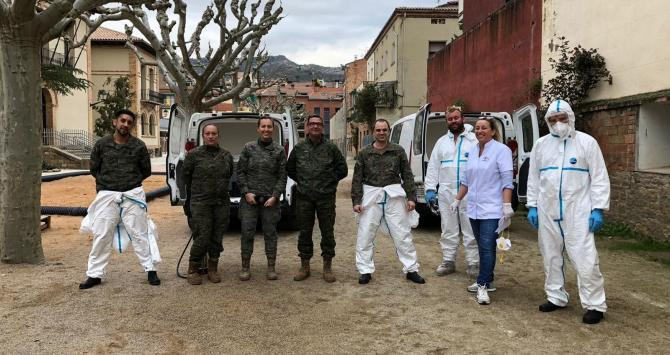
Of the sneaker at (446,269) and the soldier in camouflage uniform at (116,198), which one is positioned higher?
the soldier in camouflage uniform at (116,198)

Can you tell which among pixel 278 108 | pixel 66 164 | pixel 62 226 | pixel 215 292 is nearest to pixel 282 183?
pixel 215 292

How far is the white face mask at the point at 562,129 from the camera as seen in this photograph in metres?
4.48

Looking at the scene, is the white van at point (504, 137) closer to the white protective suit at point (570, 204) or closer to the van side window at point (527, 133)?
the van side window at point (527, 133)

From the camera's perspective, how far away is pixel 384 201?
5.62 m

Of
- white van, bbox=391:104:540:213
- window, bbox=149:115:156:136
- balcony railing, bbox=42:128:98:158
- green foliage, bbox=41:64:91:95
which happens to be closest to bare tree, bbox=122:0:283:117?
green foliage, bbox=41:64:91:95

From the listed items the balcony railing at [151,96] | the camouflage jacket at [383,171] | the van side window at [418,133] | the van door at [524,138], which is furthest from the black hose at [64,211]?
the balcony railing at [151,96]

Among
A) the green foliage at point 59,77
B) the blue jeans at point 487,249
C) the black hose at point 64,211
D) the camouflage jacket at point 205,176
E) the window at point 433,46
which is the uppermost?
the window at point 433,46

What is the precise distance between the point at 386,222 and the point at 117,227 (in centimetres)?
275

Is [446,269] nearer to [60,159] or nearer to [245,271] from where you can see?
[245,271]

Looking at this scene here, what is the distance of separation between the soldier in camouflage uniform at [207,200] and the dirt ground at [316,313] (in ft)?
0.90

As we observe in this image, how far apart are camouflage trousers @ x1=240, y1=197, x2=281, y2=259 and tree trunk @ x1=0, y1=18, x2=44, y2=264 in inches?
96.2

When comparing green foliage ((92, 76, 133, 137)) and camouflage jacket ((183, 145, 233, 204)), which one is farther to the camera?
green foliage ((92, 76, 133, 137))

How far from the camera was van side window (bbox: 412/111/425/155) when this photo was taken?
27.4 feet

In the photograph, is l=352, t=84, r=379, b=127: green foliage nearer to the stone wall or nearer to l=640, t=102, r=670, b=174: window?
the stone wall
